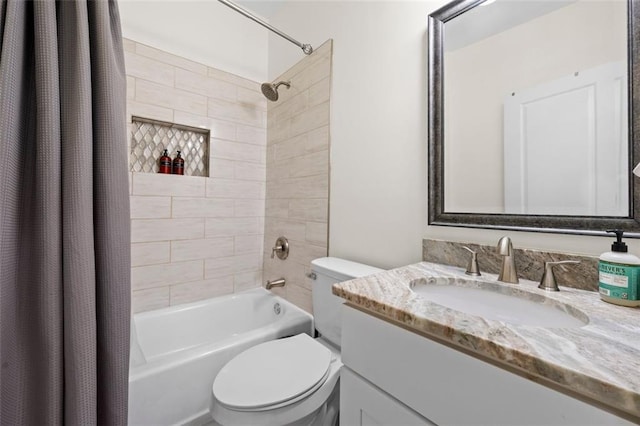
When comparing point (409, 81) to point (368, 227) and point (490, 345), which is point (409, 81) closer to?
point (368, 227)

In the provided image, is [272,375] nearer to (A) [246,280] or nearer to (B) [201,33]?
(A) [246,280]

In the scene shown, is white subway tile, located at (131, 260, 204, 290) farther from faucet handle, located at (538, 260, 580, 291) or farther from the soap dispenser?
the soap dispenser

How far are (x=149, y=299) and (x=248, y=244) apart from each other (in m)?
0.73

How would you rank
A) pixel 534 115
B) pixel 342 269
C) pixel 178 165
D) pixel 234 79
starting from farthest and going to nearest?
pixel 234 79 → pixel 178 165 → pixel 342 269 → pixel 534 115

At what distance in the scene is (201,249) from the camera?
185cm

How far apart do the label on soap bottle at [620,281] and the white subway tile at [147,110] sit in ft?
6.98

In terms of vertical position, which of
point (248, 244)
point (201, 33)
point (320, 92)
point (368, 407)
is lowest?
point (368, 407)

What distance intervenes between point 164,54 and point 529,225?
2.17 m

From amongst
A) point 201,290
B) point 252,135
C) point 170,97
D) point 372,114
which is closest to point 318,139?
point 372,114

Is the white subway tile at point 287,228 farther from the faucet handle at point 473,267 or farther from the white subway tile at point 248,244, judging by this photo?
the faucet handle at point 473,267

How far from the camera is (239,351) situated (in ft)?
4.05

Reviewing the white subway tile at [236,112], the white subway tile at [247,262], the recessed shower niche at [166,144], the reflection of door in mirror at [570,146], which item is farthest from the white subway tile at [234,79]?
the reflection of door in mirror at [570,146]

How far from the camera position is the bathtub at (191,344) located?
1.03 meters

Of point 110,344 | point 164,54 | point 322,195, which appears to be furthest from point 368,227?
point 164,54
